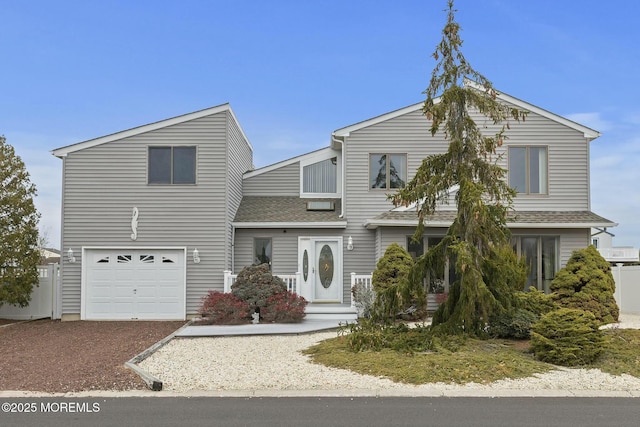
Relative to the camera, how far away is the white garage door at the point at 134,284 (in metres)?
17.8

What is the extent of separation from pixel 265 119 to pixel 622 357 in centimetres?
1627

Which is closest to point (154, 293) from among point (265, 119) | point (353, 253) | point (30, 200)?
point (30, 200)

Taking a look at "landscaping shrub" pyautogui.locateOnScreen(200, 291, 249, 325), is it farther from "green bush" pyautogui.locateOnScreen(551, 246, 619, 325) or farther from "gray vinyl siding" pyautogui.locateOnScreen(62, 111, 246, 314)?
"green bush" pyautogui.locateOnScreen(551, 246, 619, 325)

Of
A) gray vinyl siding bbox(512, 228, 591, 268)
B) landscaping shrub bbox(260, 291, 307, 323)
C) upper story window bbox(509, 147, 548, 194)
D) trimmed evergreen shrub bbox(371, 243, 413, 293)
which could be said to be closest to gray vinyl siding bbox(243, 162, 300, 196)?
trimmed evergreen shrub bbox(371, 243, 413, 293)

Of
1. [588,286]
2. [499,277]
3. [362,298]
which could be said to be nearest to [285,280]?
[362,298]

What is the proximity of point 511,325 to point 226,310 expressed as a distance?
7.13 metres

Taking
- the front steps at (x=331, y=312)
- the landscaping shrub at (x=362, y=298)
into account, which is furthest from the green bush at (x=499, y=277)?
the front steps at (x=331, y=312)

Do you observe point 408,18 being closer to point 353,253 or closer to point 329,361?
point 353,253

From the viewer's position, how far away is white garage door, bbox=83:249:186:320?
17.8m

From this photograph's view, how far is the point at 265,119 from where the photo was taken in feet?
77.5

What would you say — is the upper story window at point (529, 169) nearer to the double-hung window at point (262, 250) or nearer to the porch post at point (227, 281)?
the double-hung window at point (262, 250)

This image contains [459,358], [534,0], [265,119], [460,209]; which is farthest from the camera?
[265,119]

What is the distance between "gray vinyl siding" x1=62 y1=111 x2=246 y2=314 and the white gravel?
21.0 ft

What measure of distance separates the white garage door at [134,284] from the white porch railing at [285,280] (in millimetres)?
1471
